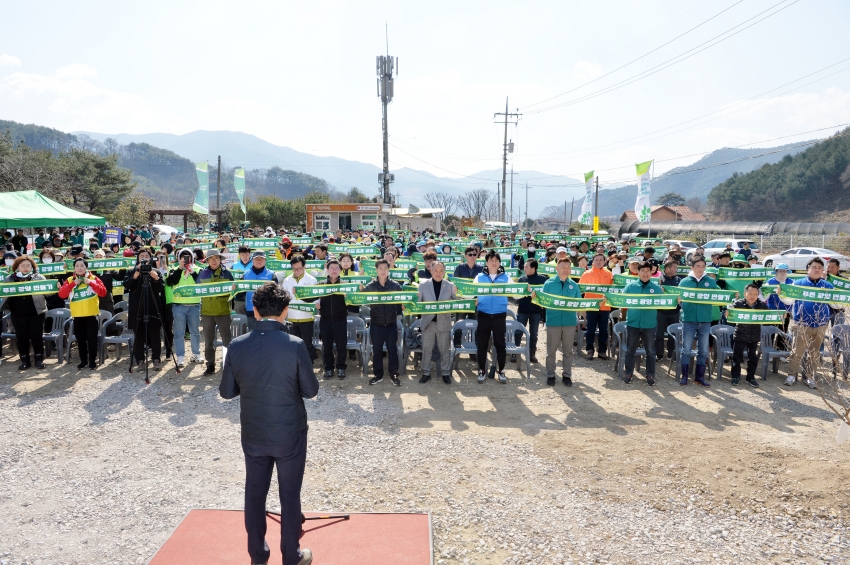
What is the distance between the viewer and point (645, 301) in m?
8.66

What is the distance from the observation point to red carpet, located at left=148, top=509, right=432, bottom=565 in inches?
166

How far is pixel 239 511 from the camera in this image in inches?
193

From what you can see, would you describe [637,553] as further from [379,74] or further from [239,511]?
[379,74]

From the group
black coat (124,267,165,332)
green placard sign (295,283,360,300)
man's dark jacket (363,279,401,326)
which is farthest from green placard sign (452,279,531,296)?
black coat (124,267,165,332)

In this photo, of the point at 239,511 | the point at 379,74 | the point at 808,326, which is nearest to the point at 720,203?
the point at 379,74

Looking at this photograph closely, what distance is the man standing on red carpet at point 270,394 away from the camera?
12.0 ft

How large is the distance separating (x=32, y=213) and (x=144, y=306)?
11.3 m

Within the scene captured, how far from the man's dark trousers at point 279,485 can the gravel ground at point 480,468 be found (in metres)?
1.14

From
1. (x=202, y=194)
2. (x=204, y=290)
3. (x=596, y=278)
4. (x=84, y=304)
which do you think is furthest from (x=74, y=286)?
(x=202, y=194)

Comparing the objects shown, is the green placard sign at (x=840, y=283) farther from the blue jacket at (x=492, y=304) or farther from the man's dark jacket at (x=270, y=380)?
the man's dark jacket at (x=270, y=380)

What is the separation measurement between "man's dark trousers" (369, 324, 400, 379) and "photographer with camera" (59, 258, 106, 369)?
4313mm

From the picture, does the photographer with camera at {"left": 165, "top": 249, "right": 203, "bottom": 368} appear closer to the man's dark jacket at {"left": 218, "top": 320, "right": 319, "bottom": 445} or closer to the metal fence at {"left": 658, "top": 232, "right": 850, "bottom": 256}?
the man's dark jacket at {"left": 218, "top": 320, "right": 319, "bottom": 445}

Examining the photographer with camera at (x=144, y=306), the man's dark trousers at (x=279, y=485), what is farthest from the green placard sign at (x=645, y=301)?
the photographer with camera at (x=144, y=306)

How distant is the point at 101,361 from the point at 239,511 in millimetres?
6219
